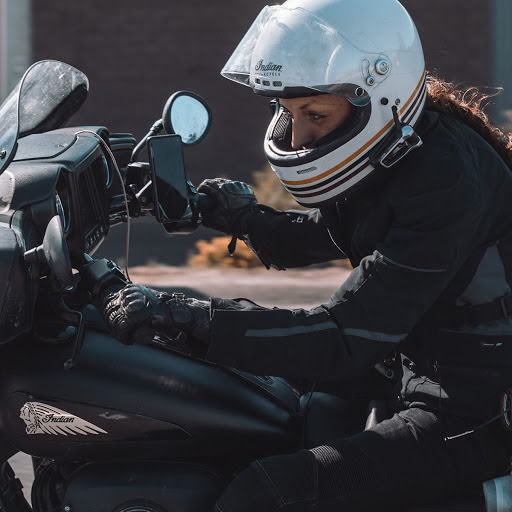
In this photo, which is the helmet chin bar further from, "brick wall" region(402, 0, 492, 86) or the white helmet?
"brick wall" region(402, 0, 492, 86)

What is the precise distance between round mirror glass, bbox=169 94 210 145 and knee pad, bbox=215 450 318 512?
35.6 inches

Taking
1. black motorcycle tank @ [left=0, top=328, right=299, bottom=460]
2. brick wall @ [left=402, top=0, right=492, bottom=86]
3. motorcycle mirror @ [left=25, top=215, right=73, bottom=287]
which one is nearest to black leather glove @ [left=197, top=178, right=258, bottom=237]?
black motorcycle tank @ [left=0, top=328, right=299, bottom=460]

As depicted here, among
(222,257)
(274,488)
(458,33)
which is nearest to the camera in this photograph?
(274,488)

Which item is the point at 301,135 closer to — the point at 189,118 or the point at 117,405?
the point at 189,118

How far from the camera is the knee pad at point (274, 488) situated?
74.6 inches

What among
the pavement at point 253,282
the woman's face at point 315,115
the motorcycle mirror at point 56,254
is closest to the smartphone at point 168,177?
the woman's face at point 315,115

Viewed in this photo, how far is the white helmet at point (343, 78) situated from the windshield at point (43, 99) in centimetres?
52

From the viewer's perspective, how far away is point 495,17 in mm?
9844

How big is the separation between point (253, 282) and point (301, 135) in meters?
4.26

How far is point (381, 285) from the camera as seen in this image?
1.91 m

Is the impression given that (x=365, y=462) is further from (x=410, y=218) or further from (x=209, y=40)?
(x=209, y=40)

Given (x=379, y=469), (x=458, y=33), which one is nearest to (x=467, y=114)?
(x=379, y=469)

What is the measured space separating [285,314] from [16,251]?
0.55 m

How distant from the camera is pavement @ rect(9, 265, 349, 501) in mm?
5867
